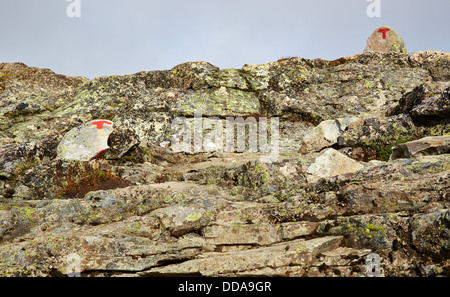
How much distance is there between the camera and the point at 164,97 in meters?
22.5

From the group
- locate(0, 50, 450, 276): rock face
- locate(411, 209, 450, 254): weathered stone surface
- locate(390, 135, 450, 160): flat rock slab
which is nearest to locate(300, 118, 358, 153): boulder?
locate(0, 50, 450, 276): rock face

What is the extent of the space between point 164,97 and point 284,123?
827 cm

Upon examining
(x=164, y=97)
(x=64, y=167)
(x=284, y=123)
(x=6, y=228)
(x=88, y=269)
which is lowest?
(x=88, y=269)

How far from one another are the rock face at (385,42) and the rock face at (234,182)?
801 centimetres

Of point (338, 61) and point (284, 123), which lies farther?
point (338, 61)

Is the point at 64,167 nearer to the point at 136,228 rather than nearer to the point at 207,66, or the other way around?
the point at 136,228

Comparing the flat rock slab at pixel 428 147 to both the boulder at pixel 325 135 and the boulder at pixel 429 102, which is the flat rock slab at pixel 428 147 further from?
the boulder at pixel 325 135

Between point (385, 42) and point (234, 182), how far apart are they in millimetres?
26375

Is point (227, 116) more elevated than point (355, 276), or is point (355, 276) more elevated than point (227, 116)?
point (227, 116)

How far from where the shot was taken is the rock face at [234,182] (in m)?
8.53

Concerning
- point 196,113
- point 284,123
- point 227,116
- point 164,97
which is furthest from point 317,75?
point 164,97

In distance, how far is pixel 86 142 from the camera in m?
16.2

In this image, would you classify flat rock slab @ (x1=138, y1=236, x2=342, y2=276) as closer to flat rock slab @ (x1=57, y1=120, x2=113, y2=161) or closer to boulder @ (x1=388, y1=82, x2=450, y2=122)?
flat rock slab @ (x1=57, y1=120, x2=113, y2=161)
